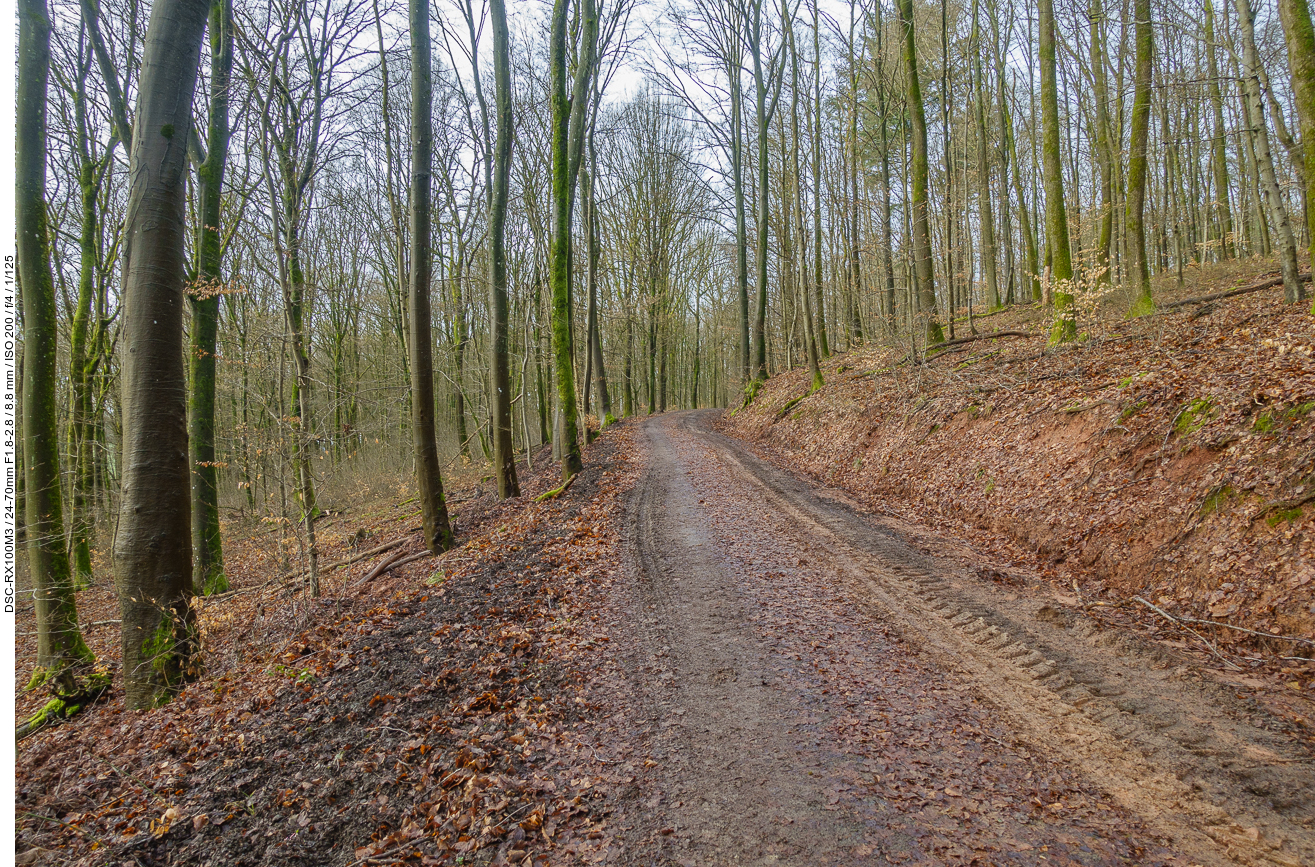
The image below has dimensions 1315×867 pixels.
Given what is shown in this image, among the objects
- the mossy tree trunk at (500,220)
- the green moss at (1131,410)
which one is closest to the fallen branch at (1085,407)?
the green moss at (1131,410)

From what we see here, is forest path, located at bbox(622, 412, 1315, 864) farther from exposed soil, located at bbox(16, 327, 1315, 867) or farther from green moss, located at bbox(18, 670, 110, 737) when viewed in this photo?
green moss, located at bbox(18, 670, 110, 737)

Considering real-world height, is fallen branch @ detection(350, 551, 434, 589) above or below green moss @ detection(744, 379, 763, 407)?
below

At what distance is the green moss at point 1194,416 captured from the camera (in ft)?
20.2

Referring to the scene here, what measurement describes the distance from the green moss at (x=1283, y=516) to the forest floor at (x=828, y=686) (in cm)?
2

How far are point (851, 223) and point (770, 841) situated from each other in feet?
76.1

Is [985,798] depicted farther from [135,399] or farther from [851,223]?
[851,223]

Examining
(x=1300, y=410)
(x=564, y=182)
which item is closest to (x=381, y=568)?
(x=564, y=182)

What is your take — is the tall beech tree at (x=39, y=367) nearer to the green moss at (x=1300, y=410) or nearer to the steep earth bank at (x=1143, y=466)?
the steep earth bank at (x=1143, y=466)

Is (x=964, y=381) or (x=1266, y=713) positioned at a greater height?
(x=964, y=381)

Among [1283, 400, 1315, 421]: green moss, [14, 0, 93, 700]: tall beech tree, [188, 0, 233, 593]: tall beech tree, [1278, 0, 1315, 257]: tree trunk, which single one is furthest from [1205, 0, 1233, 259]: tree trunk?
[14, 0, 93, 700]: tall beech tree

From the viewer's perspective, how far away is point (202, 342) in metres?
9.81

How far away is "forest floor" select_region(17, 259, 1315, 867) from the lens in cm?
296

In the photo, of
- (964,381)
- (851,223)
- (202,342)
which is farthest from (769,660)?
(851,223)

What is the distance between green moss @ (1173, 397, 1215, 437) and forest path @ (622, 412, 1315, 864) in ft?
8.65
